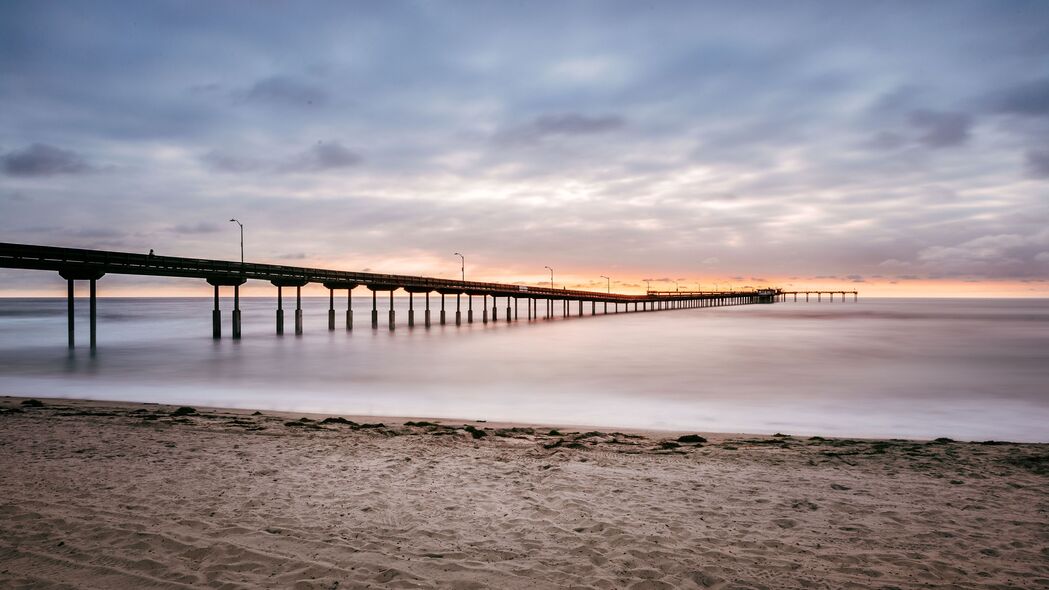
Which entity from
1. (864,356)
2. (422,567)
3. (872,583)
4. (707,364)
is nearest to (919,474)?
(872,583)

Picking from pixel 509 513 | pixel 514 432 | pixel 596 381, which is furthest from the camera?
pixel 596 381

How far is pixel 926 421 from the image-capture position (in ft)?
55.0

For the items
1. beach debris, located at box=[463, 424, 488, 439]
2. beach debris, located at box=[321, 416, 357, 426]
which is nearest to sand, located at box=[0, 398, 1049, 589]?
beach debris, located at box=[463, 424, 488, 439]

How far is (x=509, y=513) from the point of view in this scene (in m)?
6.79

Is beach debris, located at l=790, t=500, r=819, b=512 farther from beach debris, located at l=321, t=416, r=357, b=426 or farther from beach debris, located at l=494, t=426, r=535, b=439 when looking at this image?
beach debris, located at l=321, t=416, r=357, b=426

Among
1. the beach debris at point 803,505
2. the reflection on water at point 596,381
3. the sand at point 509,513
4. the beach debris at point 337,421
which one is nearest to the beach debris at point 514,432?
the sand at point 509,513

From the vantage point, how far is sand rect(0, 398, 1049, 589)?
17.2ft

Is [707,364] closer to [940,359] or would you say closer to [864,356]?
[864,356]

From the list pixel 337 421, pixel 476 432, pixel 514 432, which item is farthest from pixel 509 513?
pixel 337 421

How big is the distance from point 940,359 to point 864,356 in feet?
13.0

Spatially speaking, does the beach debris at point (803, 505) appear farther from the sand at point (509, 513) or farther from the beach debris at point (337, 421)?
the beach debris at point (337, 421)

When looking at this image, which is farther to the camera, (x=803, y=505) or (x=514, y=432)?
(x=514, y=432)

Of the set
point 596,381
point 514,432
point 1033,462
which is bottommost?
point 596,381

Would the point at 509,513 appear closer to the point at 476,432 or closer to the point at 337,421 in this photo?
the point at 476,432
